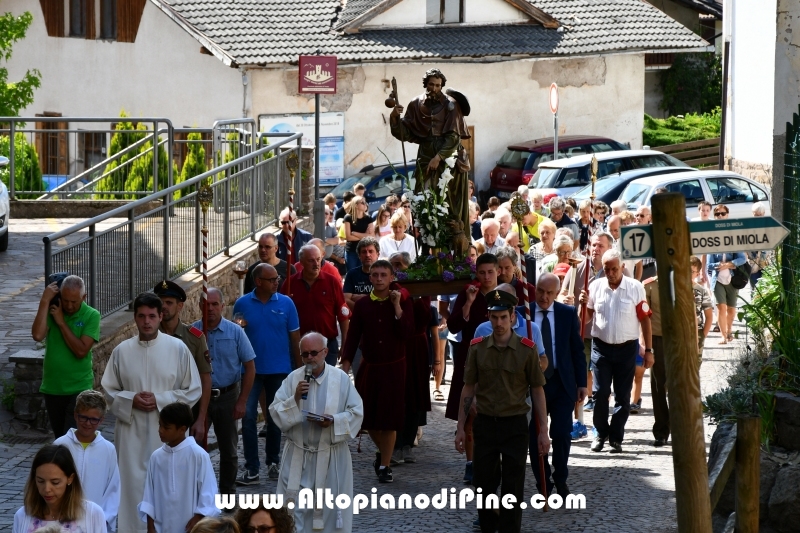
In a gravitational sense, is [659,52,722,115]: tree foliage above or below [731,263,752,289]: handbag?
above

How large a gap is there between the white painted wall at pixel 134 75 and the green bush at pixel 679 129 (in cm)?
1192

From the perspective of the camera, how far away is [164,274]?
47.0ft

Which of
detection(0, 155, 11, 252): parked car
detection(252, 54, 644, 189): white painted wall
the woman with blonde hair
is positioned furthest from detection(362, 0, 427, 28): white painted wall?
detection(0, 155, 11, 252): parked car

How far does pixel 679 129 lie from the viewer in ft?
128

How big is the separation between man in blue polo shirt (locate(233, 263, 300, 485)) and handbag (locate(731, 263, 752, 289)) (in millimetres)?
7873

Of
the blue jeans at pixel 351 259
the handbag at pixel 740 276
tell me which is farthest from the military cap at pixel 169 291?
the handbag at pixel 740 276

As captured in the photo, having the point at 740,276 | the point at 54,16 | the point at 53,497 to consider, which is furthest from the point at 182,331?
the point at 54,16

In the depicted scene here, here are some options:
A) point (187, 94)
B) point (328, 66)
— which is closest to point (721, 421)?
point (328, 66)

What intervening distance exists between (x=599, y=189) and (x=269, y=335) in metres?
15.0

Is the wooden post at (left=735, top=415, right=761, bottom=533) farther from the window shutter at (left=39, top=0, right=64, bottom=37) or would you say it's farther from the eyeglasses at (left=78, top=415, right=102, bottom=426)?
the window shutter at (left=39, top=0, right=64, bottom=37)

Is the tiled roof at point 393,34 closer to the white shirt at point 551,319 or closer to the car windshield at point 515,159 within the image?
the car windshield at point 515,159

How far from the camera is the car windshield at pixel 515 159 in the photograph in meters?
31.8

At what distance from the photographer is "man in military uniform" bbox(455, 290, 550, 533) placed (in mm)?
9852

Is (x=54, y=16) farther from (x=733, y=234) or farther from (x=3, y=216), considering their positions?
(x=733, y=234)
